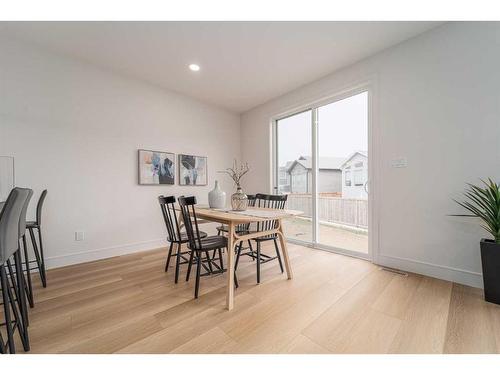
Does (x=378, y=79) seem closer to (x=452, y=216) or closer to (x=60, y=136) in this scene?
(x=452, y=216)

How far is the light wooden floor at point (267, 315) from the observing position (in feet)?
4.14

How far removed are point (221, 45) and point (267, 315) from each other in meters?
2.72

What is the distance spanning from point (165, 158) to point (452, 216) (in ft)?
12.1

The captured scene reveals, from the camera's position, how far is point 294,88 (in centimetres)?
342

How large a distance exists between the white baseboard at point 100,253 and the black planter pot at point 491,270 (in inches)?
147

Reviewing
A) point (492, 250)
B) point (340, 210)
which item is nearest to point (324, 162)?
point (340, 210)

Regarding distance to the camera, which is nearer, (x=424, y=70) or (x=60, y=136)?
(x=424, y=70)

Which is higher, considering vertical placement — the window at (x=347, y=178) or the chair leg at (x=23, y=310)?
the window at (x=347, y=178)

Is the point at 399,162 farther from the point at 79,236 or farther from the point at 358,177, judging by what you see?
the point at 79,236

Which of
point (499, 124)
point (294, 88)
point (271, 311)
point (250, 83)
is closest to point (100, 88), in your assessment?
point (250, 83)

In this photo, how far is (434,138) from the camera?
2.14 m

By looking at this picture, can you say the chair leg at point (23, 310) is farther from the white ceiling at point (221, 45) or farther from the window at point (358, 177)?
the window at point (358, 177)

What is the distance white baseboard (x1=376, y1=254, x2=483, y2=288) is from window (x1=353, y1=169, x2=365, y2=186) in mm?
940

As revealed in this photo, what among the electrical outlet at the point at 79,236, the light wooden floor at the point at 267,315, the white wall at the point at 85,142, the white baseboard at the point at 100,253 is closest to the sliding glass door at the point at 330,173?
the light wooden floor at the point at 267,315
